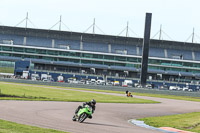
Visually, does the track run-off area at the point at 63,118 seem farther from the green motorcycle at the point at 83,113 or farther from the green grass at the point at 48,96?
the green grass at the point at 48,96

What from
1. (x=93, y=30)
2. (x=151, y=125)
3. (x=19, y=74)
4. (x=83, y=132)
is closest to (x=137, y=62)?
(x=93, y=30)

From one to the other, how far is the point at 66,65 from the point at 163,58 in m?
34.7

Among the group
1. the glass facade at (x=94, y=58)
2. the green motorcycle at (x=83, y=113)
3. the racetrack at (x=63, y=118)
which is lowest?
the racetrack at (x=63, y=118)

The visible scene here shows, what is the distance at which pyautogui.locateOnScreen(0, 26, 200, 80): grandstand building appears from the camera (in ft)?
447

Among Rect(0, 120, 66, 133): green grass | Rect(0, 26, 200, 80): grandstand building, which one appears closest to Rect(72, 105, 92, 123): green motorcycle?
Rect(0, 120, 66, 133): green grass

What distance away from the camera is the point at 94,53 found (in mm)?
137250

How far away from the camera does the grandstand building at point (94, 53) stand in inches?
5369

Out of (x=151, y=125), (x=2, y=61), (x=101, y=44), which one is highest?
(x=101, y=44)

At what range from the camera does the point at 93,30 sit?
14738 cm

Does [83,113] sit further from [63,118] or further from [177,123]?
[177,123]

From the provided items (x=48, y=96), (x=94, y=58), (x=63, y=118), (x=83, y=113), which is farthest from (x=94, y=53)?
(x=83, y=113)

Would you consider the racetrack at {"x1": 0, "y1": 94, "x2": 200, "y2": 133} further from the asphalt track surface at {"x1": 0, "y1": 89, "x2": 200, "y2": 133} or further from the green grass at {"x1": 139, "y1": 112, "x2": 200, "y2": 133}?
the green grass at {"x1": 139, "y1": 112, "x2": 200, "y2": 133}

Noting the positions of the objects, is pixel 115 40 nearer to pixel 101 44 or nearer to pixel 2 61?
pixel 101 44

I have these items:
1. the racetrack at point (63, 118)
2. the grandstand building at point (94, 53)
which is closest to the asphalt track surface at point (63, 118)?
the racetrack at point (63, 118)
